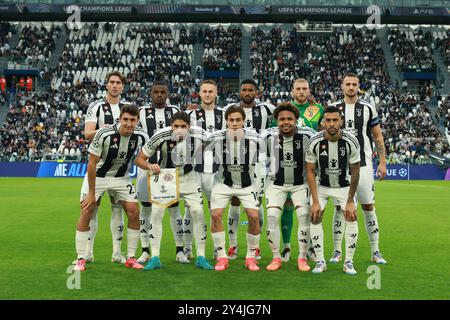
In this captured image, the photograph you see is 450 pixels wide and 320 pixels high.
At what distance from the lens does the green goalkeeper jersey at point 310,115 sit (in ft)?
30.0

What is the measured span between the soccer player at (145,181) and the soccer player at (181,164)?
14.2 inches

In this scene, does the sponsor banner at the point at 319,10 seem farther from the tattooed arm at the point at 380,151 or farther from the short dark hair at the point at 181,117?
the short dark hair at the point at 181,117

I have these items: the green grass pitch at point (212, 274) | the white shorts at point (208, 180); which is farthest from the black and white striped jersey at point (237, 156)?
the green grass pitch at point (212, 274)

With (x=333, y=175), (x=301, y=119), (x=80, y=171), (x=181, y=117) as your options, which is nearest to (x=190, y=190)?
(x=181, y=117)

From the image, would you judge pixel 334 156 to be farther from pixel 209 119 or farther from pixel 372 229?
pixel 209 119

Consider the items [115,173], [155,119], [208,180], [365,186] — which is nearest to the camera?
[115,173]

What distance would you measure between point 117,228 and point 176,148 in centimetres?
145

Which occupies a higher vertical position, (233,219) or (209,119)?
(209,119)

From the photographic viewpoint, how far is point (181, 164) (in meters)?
8.21

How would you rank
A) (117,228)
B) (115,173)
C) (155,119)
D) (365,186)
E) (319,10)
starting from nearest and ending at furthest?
(115,173)
(365,186)
(117,228)
(155,119)
(319,10)
